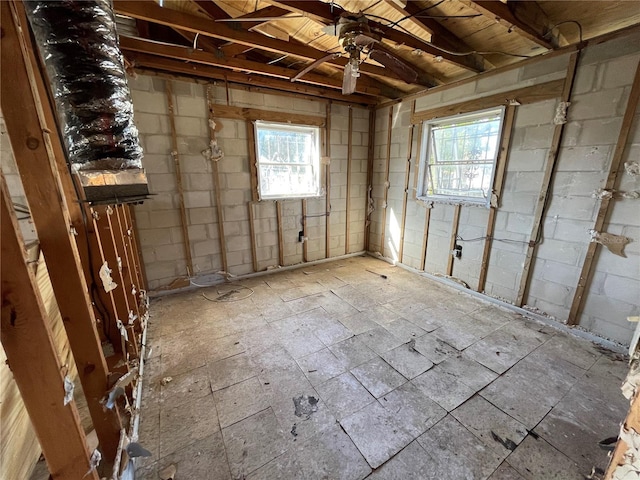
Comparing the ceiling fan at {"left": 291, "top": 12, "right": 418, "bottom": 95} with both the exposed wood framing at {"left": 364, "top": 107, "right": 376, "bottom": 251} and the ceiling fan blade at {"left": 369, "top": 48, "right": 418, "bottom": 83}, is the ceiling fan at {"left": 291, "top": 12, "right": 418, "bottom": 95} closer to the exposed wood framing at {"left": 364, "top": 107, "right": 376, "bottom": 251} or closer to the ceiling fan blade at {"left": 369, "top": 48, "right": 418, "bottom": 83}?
the ceiling fan blade at {"left": 369, "top": 48, "right": 418, "bottom": 83}

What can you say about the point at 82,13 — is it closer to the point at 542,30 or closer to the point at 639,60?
the point at 542,30

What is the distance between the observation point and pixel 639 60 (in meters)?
1.93

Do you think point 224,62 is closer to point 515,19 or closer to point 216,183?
point 216,183

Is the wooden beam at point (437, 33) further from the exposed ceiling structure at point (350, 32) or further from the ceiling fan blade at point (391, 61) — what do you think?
the ceiling fan blade at point (391, 61)

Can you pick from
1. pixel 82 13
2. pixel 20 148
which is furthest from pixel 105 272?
pixel 82 13

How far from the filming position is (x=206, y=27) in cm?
208

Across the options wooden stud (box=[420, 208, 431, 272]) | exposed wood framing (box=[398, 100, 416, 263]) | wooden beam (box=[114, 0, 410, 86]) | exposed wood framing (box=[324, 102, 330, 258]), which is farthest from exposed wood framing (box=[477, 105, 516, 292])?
exposed wood framing (box=[324, 102, 330, 258])

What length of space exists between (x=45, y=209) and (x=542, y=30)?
3487mm

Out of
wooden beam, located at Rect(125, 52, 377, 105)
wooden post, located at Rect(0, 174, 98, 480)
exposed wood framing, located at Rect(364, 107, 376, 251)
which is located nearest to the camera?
wooden post, located at Rect(0, 174, 98, 480)

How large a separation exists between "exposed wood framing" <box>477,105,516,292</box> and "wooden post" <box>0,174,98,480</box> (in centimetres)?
349

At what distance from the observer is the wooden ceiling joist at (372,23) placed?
1.75 meters

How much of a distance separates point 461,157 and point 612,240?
1.62 meters

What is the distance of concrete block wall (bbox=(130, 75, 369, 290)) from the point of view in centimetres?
292

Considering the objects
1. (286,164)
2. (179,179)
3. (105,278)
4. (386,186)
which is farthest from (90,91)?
(386,186)
